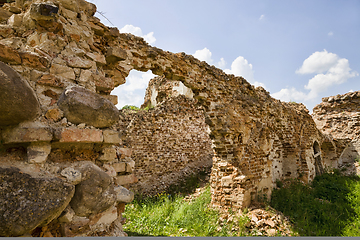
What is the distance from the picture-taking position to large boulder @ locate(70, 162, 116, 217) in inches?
58.9

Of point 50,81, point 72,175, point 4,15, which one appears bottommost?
point 72,175

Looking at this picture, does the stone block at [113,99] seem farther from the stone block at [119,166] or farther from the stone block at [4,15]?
the stone block at [4,15]

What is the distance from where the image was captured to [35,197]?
4.04ft

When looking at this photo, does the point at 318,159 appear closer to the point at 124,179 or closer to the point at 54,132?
the point at 124,179

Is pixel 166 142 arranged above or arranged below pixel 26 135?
above

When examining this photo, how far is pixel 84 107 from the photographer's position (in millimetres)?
1680

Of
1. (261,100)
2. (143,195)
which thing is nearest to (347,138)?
(261,100)

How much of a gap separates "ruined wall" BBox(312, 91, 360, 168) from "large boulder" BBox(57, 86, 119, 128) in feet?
41.6

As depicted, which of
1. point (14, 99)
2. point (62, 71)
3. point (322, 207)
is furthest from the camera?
point (322, 207)

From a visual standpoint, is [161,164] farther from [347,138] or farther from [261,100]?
[347,138]

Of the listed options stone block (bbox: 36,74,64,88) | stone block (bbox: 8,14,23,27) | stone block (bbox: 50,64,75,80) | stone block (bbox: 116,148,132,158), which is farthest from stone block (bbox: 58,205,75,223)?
stone block (bbox: 8,14,23,27)

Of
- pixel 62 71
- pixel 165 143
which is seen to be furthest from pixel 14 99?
pixel 165 143

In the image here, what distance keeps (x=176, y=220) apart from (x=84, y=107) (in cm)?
398

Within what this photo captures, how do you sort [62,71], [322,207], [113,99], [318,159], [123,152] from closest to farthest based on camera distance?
1. [62,71]
2. [123,152]
3. [113,99]
4. [322,207]
5. [318,159]
